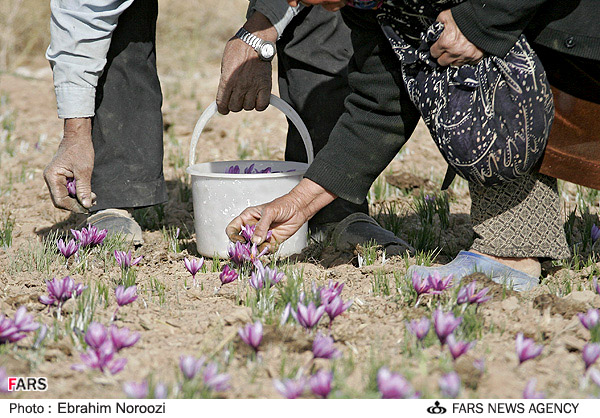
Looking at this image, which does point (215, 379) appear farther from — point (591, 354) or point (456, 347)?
point (591, 354)

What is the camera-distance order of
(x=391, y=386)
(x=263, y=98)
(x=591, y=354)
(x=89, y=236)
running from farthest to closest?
(x=263, y=98) → (x=89, y=236) → (x=591, y=354) → (x=391, y=386)

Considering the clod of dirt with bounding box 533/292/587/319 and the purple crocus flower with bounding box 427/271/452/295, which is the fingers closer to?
the purple crocus flower with bounding box 427/271/452/295

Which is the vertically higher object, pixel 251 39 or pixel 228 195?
pixel 251 39

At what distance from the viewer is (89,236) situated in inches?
106

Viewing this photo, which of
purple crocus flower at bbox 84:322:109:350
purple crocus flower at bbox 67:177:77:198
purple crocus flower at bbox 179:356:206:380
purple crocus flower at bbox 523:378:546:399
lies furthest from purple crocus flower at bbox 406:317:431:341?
purple crocus flower at bbox 67:177:77:198

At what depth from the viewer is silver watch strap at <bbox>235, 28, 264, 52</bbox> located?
2.74 m

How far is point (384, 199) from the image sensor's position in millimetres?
3699

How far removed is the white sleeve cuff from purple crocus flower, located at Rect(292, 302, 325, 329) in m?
1.53

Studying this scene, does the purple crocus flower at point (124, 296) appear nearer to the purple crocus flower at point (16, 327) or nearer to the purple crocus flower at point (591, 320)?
the purple crocus flower at point (16, 327)

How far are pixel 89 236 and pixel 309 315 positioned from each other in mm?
1224

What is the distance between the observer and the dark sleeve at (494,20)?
1.97 m

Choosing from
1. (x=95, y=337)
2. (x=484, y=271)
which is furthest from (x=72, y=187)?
(x=484, y=271)

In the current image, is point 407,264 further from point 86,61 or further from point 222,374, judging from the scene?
point 86,61
